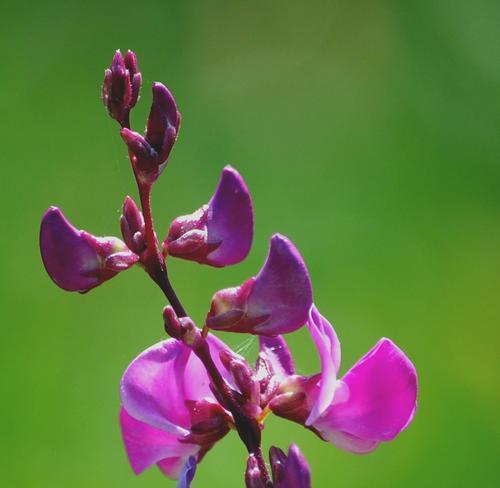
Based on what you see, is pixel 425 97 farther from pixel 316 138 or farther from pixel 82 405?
pixel 82 405

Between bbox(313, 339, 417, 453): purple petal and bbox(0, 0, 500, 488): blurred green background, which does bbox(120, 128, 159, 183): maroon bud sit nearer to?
bbox(313, 339, 417, 453): purple petal

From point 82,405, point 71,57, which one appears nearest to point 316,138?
point 71,57

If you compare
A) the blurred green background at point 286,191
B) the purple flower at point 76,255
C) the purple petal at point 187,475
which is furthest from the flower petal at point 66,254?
the blurred green background at point 286,191

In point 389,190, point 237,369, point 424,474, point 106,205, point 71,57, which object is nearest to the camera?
point 237,369

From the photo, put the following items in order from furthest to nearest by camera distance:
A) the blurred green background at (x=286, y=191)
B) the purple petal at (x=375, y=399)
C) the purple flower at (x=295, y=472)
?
the blurred green background at (x=286, y=191), the purple petal at (x=375, y=399), the purple flower at (x=295, y=472)

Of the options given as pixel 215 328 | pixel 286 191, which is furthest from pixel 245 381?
pixel 286 191

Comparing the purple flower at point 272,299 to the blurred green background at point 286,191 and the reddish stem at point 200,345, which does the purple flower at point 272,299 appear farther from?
the blurred green background at point 286,191

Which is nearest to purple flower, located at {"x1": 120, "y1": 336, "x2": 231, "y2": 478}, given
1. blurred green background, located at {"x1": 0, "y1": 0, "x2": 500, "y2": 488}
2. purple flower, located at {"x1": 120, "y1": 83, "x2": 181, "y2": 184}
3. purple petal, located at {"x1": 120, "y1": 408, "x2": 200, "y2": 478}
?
purple petal, located at {"x1": 120, "y1": 408, "x2": 200, "y2": 478}
